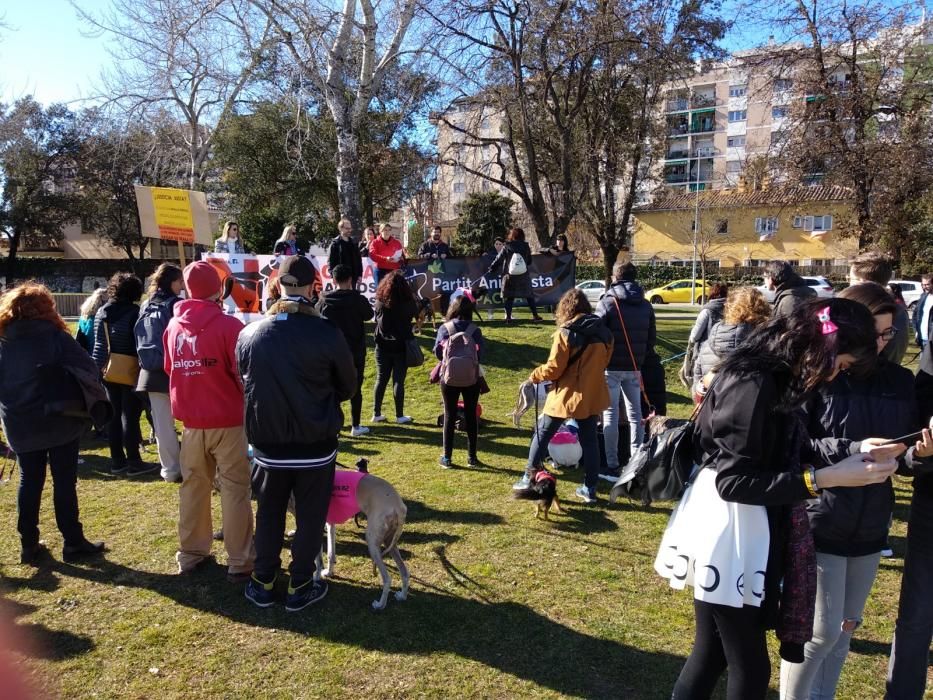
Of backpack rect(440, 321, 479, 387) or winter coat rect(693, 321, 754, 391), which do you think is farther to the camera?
backpack rect(440, 321, 479, 387)

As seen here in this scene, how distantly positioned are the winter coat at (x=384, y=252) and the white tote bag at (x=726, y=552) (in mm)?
9288

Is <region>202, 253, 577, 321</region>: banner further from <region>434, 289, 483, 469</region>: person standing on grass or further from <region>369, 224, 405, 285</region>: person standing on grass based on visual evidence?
<region>434, 289, 483, 469</region>: person standing on grass

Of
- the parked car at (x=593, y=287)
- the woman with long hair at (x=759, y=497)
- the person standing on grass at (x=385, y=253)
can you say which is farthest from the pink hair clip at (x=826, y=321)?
the parked car at (x=593, y=287)

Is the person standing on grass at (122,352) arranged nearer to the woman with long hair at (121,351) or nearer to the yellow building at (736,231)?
the woman with long hair at (121,351)

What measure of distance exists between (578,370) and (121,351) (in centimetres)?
418

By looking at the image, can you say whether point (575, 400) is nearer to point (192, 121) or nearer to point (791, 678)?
point (791, 678)

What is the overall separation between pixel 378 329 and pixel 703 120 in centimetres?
7354

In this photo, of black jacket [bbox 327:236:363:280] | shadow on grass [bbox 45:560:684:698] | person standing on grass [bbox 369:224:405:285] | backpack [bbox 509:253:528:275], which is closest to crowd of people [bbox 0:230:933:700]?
shadow on grass [bbox 45:560:684:698]

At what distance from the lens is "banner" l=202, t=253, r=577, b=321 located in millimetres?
11148

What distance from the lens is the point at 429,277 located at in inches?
484

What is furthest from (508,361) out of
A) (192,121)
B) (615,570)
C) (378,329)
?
(192,121)

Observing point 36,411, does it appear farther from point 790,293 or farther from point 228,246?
point 228,246

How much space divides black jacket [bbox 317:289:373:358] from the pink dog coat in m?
2.43

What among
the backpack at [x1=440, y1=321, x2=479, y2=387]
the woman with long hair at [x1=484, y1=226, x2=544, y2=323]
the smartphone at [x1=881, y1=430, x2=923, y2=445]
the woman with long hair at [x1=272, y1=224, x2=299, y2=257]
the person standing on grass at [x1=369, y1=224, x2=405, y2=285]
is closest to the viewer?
the smartphone at [x1=881, y1=430, x2=923, y2=445]
